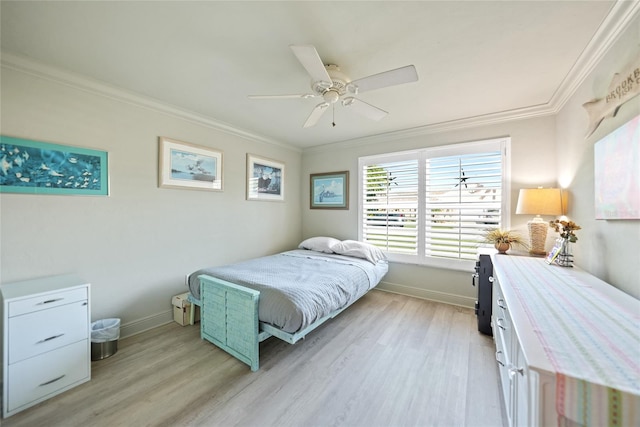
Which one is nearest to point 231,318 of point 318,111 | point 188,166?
point 188,166

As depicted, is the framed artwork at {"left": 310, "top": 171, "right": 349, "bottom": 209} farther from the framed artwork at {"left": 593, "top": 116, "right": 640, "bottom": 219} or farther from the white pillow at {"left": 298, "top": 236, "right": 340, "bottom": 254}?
the framed artwork at {"left": 593, "top": 116, "right": 640, "bottom": 219}

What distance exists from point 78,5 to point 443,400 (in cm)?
334

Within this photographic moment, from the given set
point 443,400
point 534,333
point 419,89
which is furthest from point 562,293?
point 419,89

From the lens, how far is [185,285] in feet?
9.37

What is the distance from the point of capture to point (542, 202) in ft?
7.31

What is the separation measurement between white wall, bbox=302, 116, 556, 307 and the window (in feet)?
0.34

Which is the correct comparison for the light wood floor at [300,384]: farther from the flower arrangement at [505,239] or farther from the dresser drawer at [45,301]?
the flower arrangement at [505,239]

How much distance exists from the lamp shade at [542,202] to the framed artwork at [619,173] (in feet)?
2.02

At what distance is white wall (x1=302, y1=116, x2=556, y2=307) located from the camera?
2.67 m

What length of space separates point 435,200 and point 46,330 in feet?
13.0

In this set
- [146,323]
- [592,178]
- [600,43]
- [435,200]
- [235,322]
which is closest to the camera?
[600,43]

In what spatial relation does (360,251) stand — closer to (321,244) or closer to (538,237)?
(321,244)

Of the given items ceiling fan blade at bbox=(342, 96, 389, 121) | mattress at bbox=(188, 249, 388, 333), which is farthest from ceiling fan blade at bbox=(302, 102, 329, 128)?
mattress at bbox=(188, 249, 388, 333)

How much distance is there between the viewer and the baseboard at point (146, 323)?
7.79 ft
